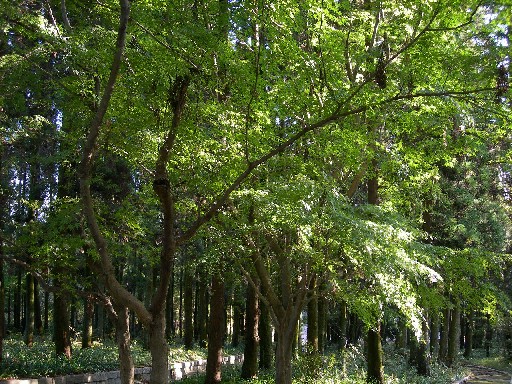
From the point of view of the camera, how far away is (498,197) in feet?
77.9

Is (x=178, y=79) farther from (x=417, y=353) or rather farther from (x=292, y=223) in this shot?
(x=417, y=353)

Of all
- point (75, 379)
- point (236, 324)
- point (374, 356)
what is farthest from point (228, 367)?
point (236, 324)

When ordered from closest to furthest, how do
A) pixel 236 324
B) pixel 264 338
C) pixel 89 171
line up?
pixel 89 171 → pixel 264 338 → pixel 236 324

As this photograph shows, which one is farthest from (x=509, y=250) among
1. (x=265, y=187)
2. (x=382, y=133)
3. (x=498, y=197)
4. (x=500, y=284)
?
(x=265, y=187)

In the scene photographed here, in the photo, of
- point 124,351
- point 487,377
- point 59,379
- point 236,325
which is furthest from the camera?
point 236,325

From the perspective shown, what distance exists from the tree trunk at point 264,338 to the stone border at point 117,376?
10.1ft

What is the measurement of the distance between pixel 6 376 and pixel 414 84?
11.1m

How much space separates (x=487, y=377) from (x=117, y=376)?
18.0m

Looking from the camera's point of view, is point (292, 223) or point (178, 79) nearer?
point (178, 79)

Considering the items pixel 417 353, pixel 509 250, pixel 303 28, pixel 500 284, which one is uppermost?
pixel 303 28

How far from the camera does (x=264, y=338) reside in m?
17.6

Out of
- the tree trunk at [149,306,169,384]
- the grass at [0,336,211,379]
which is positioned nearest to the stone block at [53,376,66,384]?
the grass at [0,336,211,379]

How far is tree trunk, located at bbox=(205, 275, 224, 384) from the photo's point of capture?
561 inches

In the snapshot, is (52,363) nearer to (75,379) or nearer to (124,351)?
(75,379)
